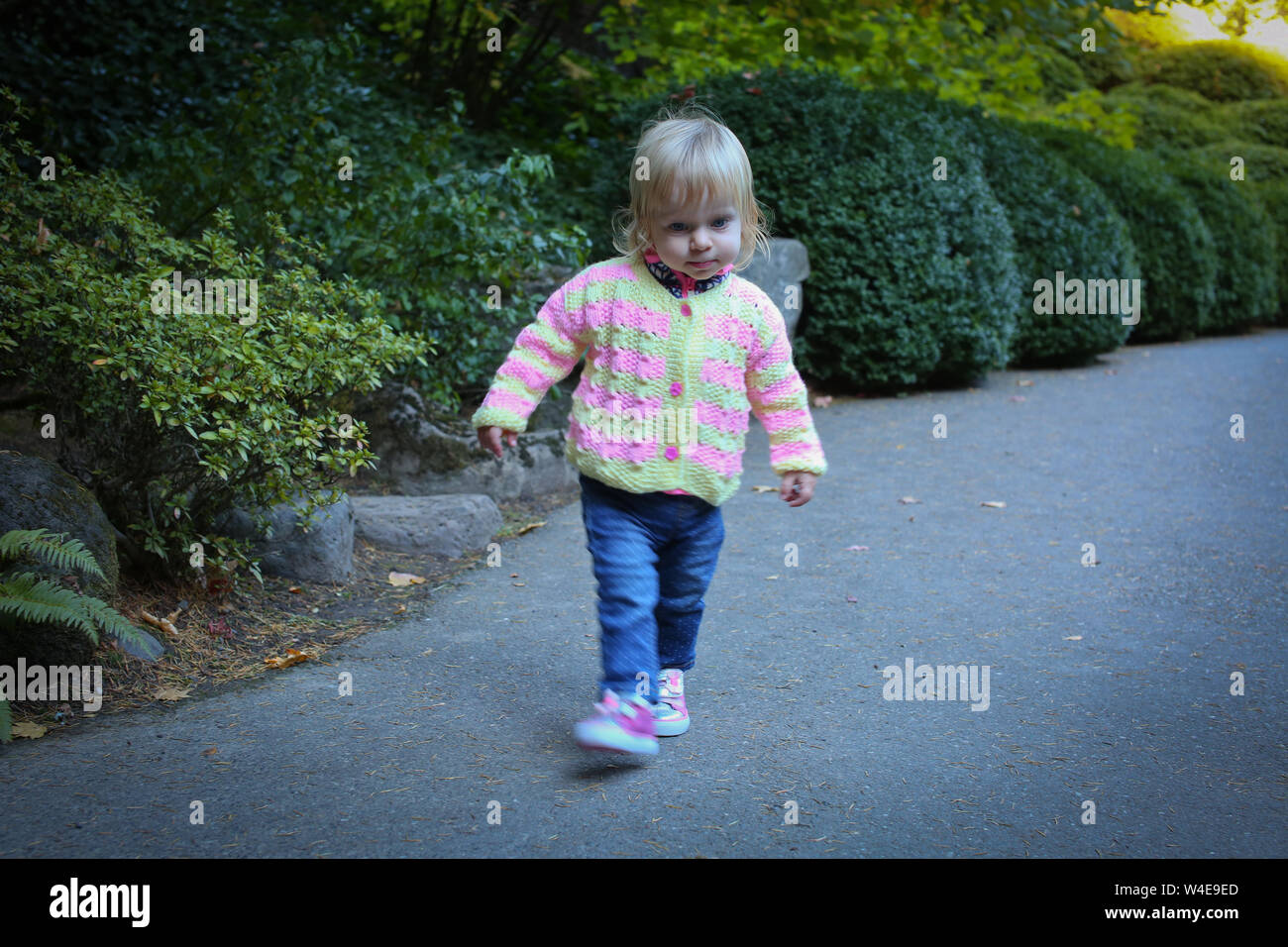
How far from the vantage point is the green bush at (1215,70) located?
22.1 meters

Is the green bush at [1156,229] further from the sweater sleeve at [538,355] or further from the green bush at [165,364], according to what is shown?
the sweater sleeve at [538,355]

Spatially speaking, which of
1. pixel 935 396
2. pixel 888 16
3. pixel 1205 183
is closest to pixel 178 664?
pixel 935 396

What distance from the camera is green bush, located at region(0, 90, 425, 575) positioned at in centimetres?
345

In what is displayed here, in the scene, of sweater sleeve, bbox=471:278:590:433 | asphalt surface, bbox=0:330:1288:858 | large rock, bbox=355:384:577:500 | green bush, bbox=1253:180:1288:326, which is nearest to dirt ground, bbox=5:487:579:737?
asphalt surface, bbox=0:330:1288:858

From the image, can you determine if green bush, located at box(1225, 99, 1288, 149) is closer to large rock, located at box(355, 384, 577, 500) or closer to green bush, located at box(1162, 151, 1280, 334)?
green bush, located at box(1162, 151, 1280, 334)

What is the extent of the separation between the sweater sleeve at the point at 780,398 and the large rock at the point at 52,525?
6.68ft

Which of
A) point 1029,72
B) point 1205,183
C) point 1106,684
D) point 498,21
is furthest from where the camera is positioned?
point 1205,183

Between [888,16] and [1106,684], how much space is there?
884cm

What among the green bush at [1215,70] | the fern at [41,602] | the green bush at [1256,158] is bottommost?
the fern at [41,602]

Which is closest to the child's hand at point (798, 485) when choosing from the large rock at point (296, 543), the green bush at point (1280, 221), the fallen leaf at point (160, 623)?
the large rock at point (296, 543)

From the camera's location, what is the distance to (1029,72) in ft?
41.1

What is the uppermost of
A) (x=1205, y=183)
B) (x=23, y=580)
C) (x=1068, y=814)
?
(x=1205, y=183)

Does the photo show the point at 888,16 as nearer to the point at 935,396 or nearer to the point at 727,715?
the point at 935,396
